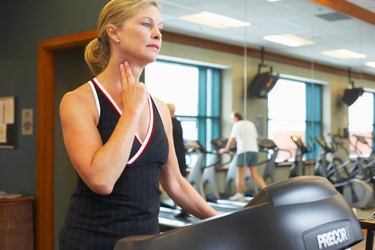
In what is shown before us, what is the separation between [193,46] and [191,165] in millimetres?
1546

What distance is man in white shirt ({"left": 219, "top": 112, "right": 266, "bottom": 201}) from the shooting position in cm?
581

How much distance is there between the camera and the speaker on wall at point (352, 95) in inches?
263

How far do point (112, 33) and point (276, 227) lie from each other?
643 millimetres

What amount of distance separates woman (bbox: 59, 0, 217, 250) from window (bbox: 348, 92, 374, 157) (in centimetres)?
592

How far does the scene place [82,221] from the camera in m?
1.13

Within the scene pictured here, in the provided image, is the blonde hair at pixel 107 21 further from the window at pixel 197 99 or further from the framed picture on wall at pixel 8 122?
the window at pixel 197 99

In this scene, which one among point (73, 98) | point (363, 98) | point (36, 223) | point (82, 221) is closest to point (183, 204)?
point (82, 221)

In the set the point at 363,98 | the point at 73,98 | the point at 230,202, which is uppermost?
the point at 363,98

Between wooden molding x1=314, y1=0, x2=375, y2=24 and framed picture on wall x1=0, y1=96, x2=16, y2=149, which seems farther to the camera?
wooden molding x1=314, y1=0, x2=375, y2=24

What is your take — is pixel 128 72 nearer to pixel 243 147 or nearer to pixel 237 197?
pixel 237 197

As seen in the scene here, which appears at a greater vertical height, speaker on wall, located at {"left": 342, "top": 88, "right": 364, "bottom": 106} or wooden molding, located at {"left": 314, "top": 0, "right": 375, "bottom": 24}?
wooden molding, located at {"left": 314, "top": 0, "right": 375, "bottom": 24}

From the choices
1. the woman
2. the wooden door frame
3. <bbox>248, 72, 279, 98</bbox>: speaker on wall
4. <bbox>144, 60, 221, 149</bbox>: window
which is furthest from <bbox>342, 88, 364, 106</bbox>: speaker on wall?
the woman

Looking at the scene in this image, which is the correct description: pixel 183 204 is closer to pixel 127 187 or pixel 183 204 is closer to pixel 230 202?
pixel 127 187

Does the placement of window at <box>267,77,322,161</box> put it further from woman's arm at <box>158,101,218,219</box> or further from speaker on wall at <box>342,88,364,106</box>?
woman's arm at <box>158,101,218,219</box>
